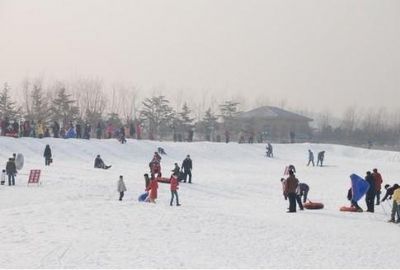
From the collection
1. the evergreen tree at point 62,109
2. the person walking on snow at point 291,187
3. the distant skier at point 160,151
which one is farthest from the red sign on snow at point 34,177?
the evergreen tree at point 62,109

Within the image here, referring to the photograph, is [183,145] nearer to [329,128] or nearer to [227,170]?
[227,170]

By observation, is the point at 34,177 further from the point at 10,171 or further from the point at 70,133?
the point at 70,133

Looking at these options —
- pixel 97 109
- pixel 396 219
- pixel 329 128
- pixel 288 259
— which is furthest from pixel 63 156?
pixel 329 128

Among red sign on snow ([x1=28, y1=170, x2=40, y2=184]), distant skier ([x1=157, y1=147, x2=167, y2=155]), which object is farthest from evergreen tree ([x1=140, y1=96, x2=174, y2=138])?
red sign on snow ([x1=28, y1=170, x2=40, y2=184])

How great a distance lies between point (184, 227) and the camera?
18.8 metres

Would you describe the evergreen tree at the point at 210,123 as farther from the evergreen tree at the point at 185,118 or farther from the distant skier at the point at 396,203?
the distant skier at the point at 396,203

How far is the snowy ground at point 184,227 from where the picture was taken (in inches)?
591

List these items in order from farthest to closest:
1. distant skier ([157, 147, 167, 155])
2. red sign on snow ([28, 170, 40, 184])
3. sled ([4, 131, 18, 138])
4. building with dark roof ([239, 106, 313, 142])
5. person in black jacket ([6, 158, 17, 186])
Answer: building with dark roof ([239, 106, 313, 142]) < distant skier ([157, 147, 167, 155]) < sled ([4, 131, 18, 138]) < red sign on snow ([28, 170, 40, 184]) < person in black jacket ([6, 158, 17, 186])

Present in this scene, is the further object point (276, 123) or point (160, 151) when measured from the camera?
point (276, 123)

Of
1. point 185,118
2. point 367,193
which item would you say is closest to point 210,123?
point 185,118

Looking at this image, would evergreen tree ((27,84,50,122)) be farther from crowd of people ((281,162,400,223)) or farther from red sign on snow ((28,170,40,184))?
crowd of people ((281,162,400,223))

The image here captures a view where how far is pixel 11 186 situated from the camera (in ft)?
91.1

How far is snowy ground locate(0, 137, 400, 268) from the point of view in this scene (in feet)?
49.2

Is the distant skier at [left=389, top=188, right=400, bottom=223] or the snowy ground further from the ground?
the distant skier at [left=389, top=188, right=400, bottom=223]
